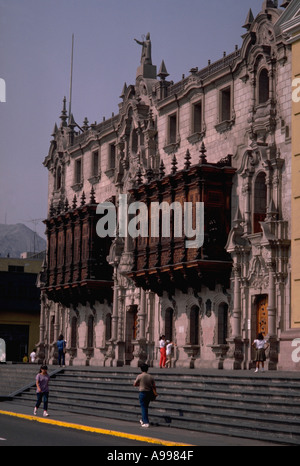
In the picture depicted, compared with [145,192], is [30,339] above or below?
below

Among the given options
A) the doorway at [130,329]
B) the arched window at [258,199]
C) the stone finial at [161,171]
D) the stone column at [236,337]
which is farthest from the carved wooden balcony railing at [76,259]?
the arched window at [258,199]

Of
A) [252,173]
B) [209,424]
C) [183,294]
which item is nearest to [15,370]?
[183,294]

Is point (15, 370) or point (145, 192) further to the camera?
point (15, 370)

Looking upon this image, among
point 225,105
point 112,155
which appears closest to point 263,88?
point 225,105

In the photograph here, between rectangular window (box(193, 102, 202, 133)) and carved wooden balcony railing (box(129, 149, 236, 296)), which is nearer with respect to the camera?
carved wooden balcony railing (box(129, 149, 236, 296))

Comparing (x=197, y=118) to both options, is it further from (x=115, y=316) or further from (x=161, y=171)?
(x=115, y=316)

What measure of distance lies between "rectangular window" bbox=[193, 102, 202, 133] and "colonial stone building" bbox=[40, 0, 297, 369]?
3.3 inches

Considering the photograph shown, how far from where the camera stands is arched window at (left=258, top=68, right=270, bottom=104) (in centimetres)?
3938

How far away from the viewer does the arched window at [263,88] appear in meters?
39.4

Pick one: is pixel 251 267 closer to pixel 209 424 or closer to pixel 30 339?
pixel 209 424

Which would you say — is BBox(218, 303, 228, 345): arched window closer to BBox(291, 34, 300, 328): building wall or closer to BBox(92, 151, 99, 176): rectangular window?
BBox(291, 34, 300, 328): building wall

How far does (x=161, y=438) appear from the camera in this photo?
23.9 meters

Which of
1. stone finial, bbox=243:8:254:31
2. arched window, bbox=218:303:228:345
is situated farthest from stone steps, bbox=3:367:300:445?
stone finial, bbox=243:8:254:31
